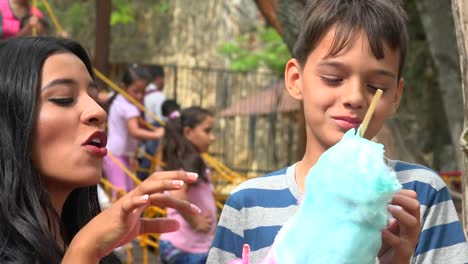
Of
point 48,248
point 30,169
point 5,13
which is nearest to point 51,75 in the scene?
point 30,169

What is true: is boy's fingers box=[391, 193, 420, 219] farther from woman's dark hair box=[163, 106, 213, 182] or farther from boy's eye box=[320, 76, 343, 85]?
woman's dark hair box=[163, 106, 213, 182]

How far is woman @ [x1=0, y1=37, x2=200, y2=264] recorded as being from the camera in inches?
87.9

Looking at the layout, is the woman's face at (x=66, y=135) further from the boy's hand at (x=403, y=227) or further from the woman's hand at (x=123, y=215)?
the boy's hand at (x=403, y=227)

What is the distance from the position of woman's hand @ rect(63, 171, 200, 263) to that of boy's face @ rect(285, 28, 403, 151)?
0.51 m

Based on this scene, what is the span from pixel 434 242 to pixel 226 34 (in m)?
16.9

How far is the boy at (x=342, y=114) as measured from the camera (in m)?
2.38

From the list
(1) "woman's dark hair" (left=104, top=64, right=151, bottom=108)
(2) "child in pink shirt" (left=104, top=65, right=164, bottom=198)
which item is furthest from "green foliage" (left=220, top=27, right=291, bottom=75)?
(2) "child in pink shirt" (left=104, top=65, right=164, bottom=198)

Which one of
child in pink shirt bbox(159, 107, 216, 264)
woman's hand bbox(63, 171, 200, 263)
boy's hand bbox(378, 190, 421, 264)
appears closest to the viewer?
woman's hand bbox(63, 171, 200, 263)

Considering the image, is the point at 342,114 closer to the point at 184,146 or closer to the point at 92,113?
the point at 92,113

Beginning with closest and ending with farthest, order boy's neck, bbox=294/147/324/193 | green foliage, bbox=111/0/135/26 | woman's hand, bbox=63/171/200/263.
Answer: woman's hand, bbox=63/171/200/263, boy's neck, bbox=294/147/324/193, green foliage, bbox=111/0/135/26

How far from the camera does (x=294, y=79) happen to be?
106 inches

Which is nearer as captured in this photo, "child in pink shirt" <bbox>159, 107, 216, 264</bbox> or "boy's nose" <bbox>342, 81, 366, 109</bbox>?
"boy's nose" <bbox>342, 81, 366, 109</bbox>

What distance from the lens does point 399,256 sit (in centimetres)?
207

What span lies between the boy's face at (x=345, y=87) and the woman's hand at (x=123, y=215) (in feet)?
1.66
